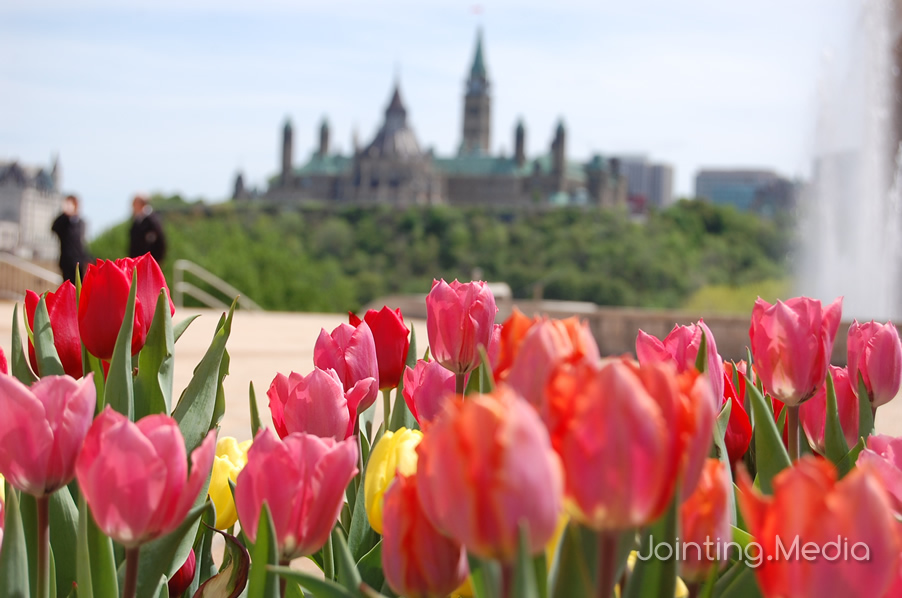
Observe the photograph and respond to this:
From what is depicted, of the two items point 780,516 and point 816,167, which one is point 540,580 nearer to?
point 780,516

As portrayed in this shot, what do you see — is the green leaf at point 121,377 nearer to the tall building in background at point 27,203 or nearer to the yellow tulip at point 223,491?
the yellow tulip at point 223,491

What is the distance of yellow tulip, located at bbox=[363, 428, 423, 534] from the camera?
0.92 metres

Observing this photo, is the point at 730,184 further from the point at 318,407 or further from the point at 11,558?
the point at 11,558

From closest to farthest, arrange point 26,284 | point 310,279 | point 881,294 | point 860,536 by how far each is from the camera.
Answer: point 860,536 → point 881,294 → point 26,284 → point 310,279

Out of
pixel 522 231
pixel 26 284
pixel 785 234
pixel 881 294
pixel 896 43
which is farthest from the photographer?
pixel 522 231

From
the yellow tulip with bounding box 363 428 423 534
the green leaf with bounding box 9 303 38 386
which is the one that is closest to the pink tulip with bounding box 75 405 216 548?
the yellow tulip with bounding box 363 428 423 534

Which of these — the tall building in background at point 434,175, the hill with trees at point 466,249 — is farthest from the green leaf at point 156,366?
the tall building in background at point 434,175

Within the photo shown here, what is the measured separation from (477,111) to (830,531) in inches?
4223

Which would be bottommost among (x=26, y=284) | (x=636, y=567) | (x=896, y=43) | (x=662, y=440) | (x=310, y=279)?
(x=310, y=279)

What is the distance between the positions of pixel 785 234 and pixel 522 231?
2015 cm

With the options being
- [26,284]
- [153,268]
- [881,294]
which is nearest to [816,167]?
[881,294]

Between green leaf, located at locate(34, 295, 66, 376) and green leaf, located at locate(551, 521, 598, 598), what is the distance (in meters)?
0.75

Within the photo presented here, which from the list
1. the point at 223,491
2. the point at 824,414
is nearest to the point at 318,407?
the point at 223,491

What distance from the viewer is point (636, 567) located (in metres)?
0.70
